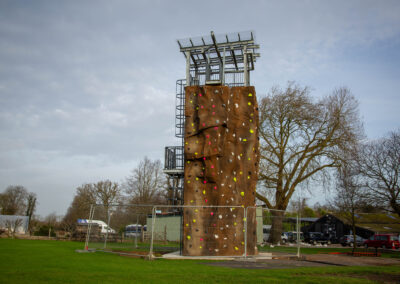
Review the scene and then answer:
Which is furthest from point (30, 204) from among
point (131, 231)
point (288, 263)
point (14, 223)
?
point (288, 263)

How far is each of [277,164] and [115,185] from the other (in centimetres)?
2845

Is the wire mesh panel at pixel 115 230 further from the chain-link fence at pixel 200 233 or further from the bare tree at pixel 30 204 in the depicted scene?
the bare tree at pixel 30 204

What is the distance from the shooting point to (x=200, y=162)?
1472cm

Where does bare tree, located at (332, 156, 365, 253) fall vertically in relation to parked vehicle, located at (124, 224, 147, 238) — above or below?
above

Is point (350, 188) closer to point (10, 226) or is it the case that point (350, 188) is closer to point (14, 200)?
point (10, 226)

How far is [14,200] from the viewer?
6200 cm

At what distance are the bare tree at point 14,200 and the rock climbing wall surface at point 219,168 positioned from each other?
57.0 metres

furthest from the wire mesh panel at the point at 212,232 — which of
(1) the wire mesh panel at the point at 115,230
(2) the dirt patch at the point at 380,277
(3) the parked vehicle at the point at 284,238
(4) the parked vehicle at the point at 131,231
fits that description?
(3) the parked vehicle at the point at 284,238

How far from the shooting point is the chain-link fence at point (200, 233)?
1372 centimetres

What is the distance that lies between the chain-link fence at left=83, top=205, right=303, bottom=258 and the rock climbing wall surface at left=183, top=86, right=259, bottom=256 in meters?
0.04

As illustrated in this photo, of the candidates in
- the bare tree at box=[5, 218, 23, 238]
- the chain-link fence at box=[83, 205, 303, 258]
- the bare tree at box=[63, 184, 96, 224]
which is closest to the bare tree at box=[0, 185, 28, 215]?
the bare tree at box=[63, 184, 96, 224]

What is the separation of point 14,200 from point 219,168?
61.8 metres

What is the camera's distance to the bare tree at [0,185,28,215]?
5897 centimetres

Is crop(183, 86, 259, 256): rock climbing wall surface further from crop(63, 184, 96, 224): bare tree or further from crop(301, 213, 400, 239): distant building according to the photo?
crop(63, 184, 96, 224): bare tree
